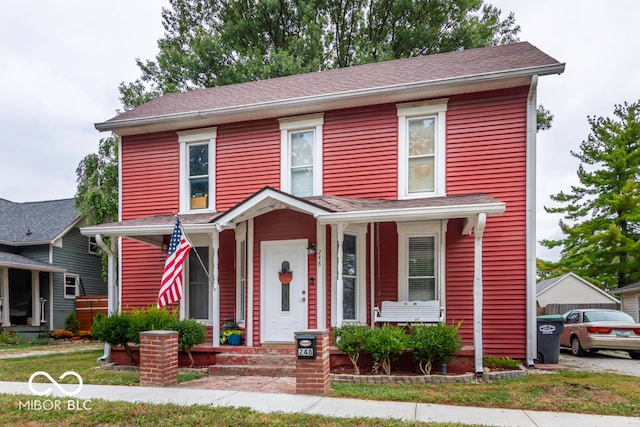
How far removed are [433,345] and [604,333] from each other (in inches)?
257

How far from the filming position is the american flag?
915 cm

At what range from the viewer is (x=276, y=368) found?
8.60 m

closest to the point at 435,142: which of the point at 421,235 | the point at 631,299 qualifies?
the point at 421,235

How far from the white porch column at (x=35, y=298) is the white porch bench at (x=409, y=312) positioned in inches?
583

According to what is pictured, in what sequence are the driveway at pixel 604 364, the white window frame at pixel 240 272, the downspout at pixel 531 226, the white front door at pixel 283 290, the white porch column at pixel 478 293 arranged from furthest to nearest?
the white window frame at pixel 240 272 → the white front door at pixel 283 290 → the driveway at pixel 604 364 → the downspout at pixel 531 226 → the white porch column at pixel 478 293

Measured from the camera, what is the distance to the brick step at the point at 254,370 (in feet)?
28.0

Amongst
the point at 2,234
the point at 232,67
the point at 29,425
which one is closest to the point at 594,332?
the point at 29,425

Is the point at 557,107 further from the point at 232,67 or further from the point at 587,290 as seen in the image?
the point at 232,67

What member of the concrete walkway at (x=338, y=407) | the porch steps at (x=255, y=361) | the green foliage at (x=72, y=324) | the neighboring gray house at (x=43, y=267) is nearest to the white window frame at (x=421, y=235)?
the porch steps at (x=255, y=361)

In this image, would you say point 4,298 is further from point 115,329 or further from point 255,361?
point 255,361

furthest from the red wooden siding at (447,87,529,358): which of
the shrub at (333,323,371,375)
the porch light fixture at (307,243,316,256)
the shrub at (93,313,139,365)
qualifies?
the shrub at (93,313,139,365)

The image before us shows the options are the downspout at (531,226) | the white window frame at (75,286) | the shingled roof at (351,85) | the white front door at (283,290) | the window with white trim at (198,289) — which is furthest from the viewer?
the white window frame at (75,286)

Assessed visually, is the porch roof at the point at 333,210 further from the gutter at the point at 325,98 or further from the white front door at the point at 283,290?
the gutter at the point at 325,98

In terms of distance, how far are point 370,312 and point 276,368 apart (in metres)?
2.38
